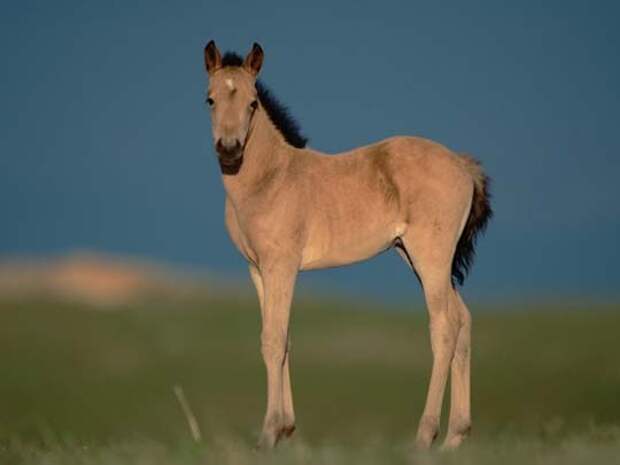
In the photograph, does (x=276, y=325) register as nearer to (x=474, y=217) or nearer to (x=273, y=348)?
(x=273, y=348)

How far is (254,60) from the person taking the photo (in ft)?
39.6

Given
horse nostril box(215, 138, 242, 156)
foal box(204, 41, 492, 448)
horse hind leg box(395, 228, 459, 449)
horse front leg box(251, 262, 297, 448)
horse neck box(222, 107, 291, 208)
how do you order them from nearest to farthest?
horse nostril box(215, 138, 242, 156) → horse front leg box(251, 262, 297, 448) → foal box(204, 41, 492, 448) → horse hind leg box(395, 228, 459, 449) → horse neck box(222, 107, 291, 208)

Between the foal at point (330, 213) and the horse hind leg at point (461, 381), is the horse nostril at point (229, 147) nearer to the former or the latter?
the foal at point (330, 213)

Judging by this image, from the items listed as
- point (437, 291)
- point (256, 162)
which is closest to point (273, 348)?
point (437, 291)

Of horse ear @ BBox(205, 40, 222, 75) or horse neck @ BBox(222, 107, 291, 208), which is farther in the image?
horse neck @ BBox(222, 107, 291, 208)

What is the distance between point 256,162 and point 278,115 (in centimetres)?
71

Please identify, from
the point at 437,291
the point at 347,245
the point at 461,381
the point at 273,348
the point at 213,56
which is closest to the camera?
the point at 273,348

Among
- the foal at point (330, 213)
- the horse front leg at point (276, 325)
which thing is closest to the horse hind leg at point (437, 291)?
the foal at point (330, 213)

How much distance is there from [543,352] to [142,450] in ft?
103

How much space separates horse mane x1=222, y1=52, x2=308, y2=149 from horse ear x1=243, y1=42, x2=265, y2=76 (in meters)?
0.09

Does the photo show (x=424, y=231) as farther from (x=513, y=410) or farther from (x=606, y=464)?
(x=513, y=410)

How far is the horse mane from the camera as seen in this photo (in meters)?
12.3

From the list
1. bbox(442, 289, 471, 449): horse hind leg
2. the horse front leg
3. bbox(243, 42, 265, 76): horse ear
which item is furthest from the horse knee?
bbox(243, 42, 265, 76): horse ear

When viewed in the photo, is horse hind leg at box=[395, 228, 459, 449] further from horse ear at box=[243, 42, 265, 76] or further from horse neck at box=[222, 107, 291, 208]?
horse ear at box=[243, 42, 265, 76]
